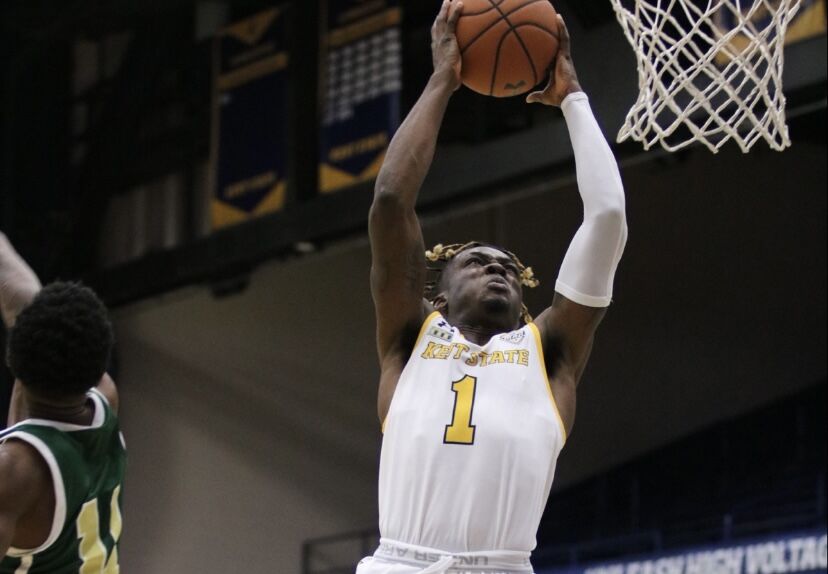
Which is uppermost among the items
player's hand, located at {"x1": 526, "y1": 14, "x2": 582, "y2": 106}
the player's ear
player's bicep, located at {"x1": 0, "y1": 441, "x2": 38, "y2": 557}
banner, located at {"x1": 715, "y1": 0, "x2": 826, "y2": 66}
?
banner, located at {"x1": 715, "y1": 0, "x2": 826, "y2": 66}

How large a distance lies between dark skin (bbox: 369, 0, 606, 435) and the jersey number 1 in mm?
193

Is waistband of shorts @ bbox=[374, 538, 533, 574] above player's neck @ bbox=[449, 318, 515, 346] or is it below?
below

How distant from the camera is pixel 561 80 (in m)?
4.11

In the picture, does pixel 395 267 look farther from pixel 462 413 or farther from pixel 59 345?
pixel 59 345

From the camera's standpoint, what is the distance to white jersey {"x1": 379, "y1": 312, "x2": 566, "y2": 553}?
3.65m

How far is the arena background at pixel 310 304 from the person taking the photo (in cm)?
1223

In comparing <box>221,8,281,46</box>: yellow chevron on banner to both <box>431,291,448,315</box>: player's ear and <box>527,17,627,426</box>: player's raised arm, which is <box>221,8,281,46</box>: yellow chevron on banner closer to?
<box>431,291,448,315</box>: player's ear

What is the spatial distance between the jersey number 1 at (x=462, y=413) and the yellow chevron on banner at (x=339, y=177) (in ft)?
22.9

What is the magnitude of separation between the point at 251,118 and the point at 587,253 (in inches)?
322

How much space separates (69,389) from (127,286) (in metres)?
9.83

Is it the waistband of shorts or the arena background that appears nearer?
the waistband of shorts

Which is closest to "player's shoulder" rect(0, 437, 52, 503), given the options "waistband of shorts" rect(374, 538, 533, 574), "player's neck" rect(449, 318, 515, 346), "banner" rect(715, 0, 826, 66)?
"waistband of shorts" rect(374, 538, 533, 574)

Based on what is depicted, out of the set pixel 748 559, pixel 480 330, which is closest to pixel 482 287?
pixel 480 330

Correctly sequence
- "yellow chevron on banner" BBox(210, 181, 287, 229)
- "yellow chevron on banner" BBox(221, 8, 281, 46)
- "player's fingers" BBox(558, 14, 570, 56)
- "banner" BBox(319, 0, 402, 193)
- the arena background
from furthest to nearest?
the arena background, "yellow chevron on banner" BBox(221, 8, 281, 46), "yellow chevron on banner" BBox(210, 181, 287, 229), "banner" BBox(319, 0, 402, 193), "player's fingers" BBox(558, 14, 570, 56)
